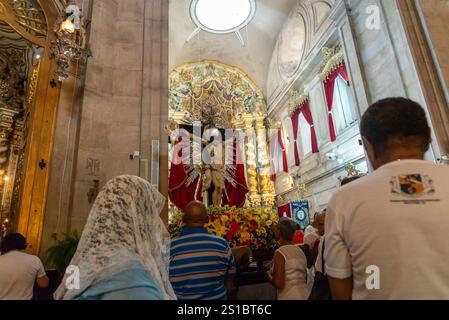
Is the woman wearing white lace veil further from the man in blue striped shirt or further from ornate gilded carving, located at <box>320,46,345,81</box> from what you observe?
ornate gilded carving, located at <box>320,46,345,81</box>

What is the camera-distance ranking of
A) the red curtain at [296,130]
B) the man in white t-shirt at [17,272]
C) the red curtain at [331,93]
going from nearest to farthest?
the man in white t-shirt at [17,272] < the red curtain at [331,93] < the red curtain at [296,130]

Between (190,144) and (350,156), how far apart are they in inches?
226

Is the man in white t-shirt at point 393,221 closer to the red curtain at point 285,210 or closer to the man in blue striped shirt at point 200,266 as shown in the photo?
the man in blue striped shirt at point 200,266

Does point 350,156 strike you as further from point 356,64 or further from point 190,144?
point 190,144

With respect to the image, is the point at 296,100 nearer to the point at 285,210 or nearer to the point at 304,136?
the point at 304,136

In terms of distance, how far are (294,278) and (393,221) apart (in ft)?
4.22

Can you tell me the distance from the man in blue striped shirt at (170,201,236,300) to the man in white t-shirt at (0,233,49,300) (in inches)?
51.8

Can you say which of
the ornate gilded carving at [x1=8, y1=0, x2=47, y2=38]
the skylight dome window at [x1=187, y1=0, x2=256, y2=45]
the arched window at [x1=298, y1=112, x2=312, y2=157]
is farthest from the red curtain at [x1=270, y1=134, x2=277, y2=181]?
the ornate gilded carving at [x1=8, y1=0, x2=47, y2=38]

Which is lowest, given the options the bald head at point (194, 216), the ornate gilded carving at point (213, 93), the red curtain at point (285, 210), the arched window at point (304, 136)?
the bald head at point (194, 216)

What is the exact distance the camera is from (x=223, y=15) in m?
12.2

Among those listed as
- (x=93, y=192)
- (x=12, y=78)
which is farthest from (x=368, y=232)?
(x=12, y=78)

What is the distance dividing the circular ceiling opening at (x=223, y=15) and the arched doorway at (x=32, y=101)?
8651 millimetres

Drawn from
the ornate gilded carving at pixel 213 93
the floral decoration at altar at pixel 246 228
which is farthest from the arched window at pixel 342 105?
the floral decoration at altar at pixel 246 228

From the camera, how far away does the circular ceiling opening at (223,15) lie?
11773mm
